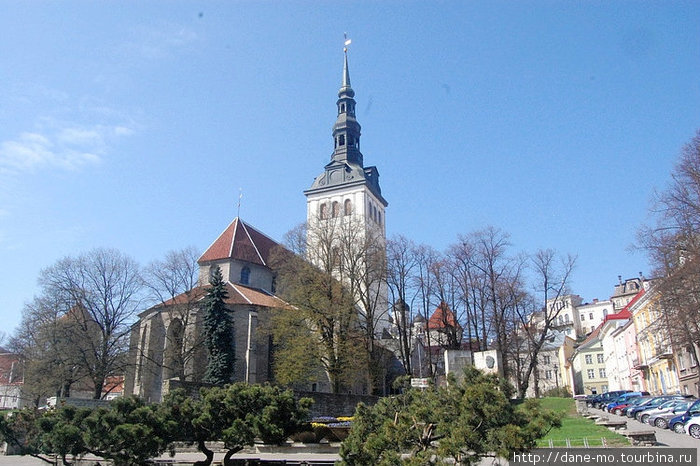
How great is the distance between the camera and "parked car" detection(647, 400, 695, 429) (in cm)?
2028

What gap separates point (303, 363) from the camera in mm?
33250

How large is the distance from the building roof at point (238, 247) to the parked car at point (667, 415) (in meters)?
29.3

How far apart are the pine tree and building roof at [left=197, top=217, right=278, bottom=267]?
837 cm

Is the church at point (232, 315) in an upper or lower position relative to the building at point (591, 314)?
lower

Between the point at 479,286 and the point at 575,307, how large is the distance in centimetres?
7296

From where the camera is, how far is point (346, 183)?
2163 inches

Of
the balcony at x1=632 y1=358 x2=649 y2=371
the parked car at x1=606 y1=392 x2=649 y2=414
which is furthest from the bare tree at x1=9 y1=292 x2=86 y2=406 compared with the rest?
the balcony at x1=632 y1=358 x2=649 y2=371

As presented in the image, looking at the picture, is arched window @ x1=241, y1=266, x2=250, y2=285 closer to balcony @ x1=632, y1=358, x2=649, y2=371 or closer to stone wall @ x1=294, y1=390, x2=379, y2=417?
stone wall @ x1=294, y1=390, x2=379, y2=417

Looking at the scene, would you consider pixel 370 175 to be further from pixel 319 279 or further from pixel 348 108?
pixel 319 279

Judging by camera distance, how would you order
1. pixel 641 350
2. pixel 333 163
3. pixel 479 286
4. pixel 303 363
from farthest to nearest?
pixel 333 163
pixel 641 350
pixel 479 286
pixel 303 363

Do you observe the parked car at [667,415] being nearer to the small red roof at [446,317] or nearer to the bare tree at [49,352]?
the small red roof at [446,317]

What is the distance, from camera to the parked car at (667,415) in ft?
66.5

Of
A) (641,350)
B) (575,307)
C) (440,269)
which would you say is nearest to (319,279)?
(440,269)

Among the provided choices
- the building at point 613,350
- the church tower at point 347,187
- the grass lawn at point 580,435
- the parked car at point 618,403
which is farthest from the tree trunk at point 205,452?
the building at point 613,350
